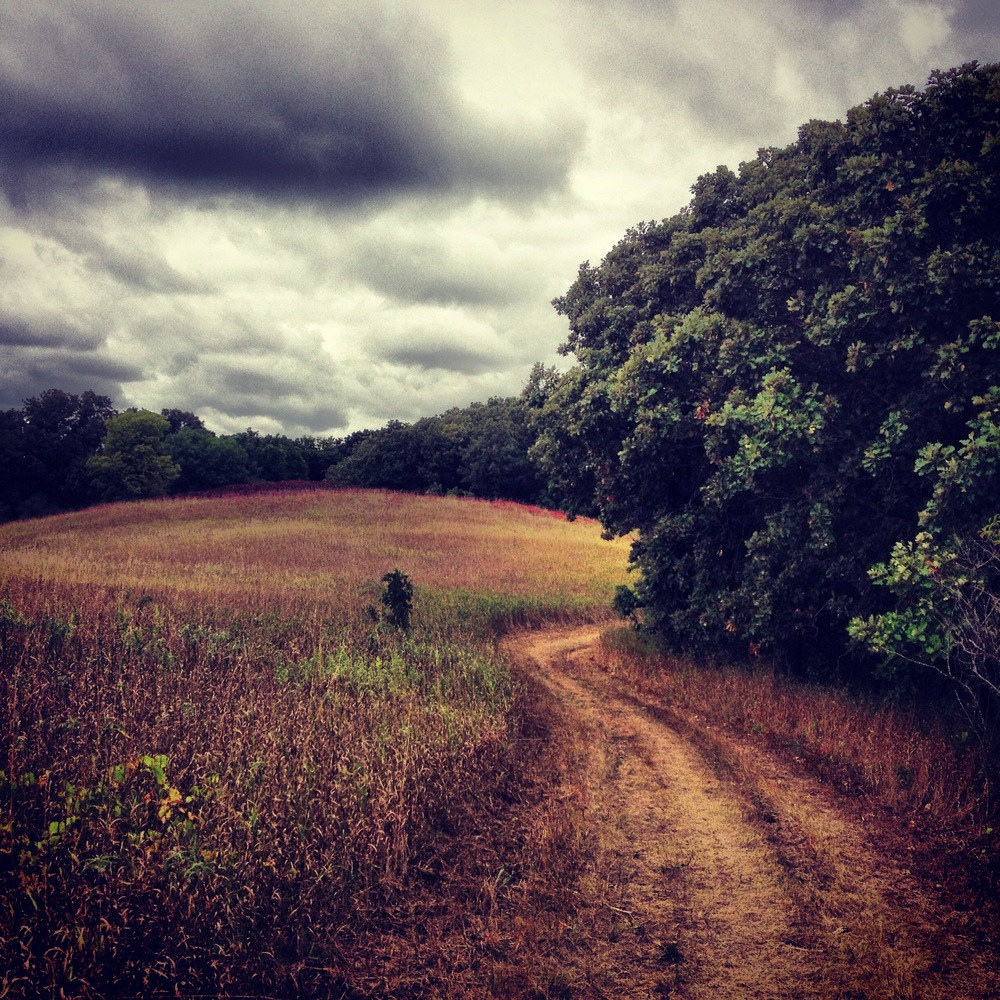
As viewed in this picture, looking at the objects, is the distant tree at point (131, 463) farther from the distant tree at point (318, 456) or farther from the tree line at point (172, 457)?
the distant tree at point (318, 456)

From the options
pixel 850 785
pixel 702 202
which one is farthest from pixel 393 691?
pixel 702 202

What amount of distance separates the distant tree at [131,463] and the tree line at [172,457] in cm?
10

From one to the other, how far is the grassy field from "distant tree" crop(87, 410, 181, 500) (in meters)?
56.3

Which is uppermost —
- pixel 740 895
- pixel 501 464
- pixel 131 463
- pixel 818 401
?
pixel 501 464

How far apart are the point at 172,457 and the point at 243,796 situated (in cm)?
7821

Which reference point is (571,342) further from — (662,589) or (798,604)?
(798,604)

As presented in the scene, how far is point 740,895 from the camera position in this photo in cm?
517

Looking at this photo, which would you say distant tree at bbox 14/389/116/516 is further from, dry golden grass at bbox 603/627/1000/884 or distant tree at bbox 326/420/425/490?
dry golden grass at bbox 603/627/1000/884

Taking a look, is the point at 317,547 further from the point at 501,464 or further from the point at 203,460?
the point at 203,460

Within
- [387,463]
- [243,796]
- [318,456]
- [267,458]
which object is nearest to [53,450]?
[267,458]

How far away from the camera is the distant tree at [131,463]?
62406mm

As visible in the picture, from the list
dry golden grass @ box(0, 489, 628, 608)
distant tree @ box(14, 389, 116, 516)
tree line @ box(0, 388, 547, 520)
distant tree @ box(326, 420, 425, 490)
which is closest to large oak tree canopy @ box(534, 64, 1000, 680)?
dry golden grass @ box(0, 489, 628, 608)

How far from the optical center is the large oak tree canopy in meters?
7.84

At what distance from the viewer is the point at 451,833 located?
19.9 ft
